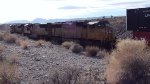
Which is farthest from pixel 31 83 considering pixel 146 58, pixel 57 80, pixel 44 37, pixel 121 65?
pixel 44 37

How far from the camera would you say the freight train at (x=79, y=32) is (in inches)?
1366

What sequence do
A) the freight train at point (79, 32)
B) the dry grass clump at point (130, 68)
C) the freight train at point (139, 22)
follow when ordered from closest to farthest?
the dry grass clump at point (130, 68) → the freight train at point (139, 22) → the freight train at point (79, 32)

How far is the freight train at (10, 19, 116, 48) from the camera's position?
34688 millimetres

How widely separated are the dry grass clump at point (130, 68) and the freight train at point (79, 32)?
16.9 meters

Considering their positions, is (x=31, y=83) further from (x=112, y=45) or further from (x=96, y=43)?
(x=96, y=43)

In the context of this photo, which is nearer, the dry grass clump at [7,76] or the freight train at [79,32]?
the dry grass clump at [7,76]

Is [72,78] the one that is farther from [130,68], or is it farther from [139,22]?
[139,22]

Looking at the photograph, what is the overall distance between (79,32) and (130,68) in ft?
83.0

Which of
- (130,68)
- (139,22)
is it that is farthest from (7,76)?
(139,22)

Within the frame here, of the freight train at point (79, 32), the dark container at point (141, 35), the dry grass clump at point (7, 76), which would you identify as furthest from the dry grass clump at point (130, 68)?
the freight train at point (79, 32)

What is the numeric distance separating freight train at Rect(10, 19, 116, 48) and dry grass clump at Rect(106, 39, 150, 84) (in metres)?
16.9

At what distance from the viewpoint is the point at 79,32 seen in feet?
131

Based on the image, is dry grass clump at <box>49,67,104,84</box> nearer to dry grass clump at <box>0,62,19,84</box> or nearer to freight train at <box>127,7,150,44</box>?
dry grass clump at <box>0,62,19,84</box>

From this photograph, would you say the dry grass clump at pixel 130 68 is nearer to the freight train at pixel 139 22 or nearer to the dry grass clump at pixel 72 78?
the dry grass clump at pixel 72 78
